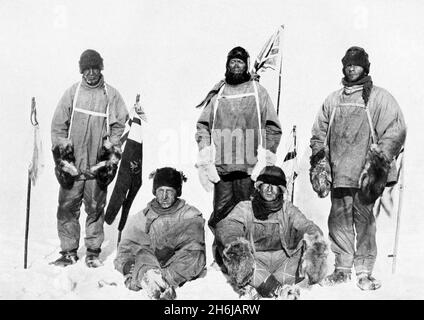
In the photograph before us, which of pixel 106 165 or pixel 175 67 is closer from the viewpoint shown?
pixel 106 165

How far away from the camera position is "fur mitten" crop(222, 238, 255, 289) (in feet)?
21.3

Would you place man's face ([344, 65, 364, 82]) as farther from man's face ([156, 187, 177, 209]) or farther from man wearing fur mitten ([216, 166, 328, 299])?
man's face ([156, 187, 177, 209])

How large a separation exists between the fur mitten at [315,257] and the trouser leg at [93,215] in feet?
6.33

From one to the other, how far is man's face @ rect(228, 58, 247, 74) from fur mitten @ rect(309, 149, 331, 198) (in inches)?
40.3

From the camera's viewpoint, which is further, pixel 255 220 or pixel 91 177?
pixel 91 177

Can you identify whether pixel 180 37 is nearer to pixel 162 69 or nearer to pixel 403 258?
pixel 162 69

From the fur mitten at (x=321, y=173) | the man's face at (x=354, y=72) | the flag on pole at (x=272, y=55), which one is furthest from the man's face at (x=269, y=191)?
the man's face at (x=354, y=72)

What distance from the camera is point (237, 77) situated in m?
7.02

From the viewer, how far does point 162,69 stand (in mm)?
7414

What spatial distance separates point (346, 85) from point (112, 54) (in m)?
2.21

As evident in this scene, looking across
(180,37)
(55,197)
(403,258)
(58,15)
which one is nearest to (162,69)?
(180,37)

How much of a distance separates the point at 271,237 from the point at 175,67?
1920mm

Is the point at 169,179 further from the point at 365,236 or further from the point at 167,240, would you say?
the point at 365,236

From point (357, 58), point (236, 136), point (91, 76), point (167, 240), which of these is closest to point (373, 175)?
point (357, 58)
